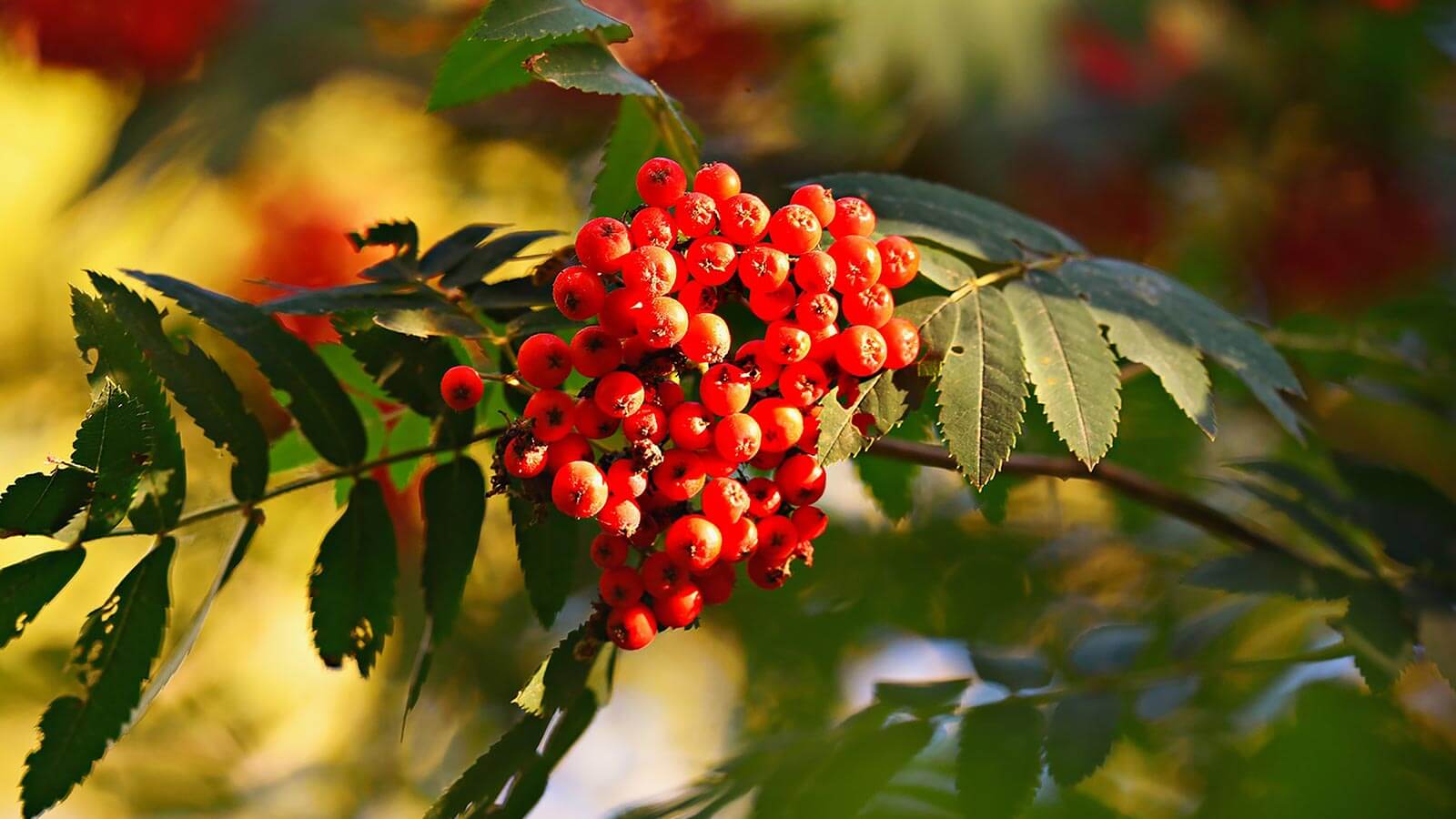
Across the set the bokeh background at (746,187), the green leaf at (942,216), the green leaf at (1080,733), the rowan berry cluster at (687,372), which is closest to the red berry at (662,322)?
the rowan berry cluster at (687,372)

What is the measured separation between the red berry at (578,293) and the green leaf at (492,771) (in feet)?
0.86

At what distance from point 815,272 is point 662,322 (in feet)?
0.32

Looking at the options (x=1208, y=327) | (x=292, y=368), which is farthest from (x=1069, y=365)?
(x=292, y=368)

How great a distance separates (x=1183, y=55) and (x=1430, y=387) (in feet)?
4.19

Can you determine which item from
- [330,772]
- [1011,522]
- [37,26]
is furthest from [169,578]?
[37,26]

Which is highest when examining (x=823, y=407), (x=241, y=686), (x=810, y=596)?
(x=823, y=407)

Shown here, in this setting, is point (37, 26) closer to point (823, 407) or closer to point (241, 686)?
point (241, 686)

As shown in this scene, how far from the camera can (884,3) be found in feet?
5.62

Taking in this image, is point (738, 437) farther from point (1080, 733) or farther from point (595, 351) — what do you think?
point (1080, 733)

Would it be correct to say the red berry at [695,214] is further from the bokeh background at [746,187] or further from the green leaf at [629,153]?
the bokeh background at [746,187]

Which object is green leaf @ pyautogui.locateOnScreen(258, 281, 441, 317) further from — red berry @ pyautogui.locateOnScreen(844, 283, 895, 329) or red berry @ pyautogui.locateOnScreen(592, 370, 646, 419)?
red berry @ pyautogui.locateOnScreen(844, 283, 895, 329)

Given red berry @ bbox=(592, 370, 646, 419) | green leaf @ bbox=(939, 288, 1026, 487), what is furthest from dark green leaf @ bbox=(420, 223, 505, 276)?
green leaf @ bbox=(939, 288, 1026, 487)

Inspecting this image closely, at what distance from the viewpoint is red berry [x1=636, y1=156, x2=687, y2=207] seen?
2.17ft

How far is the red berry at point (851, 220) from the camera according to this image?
71cm
